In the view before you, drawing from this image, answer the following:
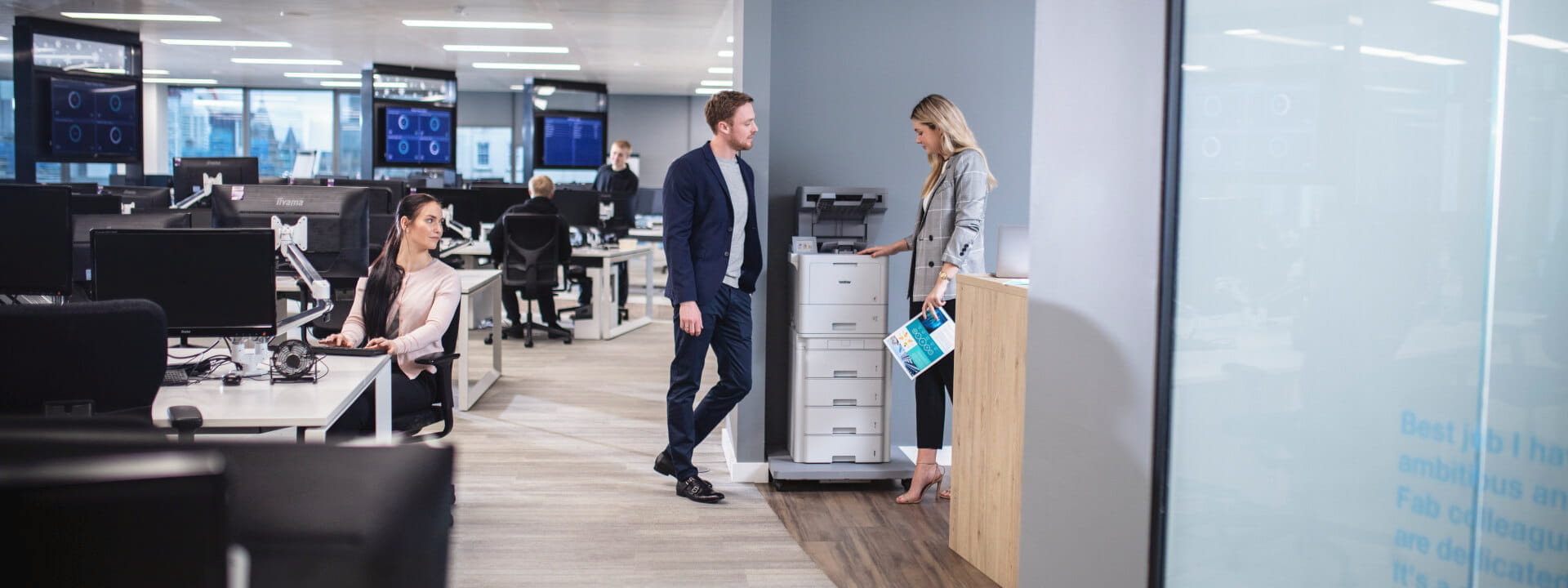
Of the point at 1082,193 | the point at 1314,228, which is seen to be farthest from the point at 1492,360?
the point at 1082,193

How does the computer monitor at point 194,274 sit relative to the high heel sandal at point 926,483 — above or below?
above

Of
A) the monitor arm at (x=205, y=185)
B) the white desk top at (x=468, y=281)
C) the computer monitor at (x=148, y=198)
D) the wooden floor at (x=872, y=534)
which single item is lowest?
the wooden floor at (x=872, y=534)

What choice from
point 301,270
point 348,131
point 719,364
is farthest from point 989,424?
point 348,131

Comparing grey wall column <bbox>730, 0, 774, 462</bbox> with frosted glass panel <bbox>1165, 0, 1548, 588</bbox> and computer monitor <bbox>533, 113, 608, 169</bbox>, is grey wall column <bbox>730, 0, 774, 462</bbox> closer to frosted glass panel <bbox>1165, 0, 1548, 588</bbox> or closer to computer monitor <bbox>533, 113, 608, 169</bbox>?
frosted glass panel <bbox>1165, 0, 1548, 588</bbox>

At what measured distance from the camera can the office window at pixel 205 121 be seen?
65.6 ft

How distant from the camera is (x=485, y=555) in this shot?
3551 mm

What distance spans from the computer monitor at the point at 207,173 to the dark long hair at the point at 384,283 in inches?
154

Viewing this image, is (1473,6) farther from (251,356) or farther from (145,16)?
(145,16)

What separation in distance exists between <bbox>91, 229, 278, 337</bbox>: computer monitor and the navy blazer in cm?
137

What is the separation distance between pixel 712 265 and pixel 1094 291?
218 cm

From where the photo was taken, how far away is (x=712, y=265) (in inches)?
162

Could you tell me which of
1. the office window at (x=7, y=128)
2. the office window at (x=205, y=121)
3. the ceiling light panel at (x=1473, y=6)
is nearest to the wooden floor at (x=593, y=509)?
the ceiling light panel at (x=1473, y=6)

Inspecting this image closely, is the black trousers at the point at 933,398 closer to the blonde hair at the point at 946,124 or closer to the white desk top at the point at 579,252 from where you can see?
the blonde hair at the point at 946,124

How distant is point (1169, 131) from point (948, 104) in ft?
7.56
